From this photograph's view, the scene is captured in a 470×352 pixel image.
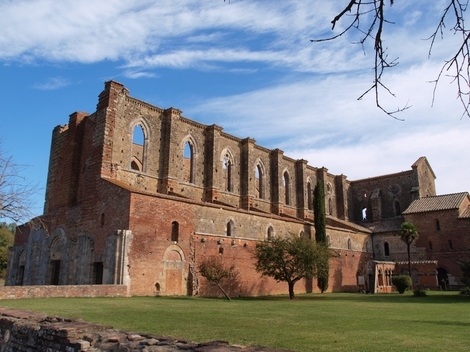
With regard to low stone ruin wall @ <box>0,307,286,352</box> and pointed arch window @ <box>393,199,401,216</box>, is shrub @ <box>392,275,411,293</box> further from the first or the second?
low stone ruin wall @ <box>0,307,286,352</box>

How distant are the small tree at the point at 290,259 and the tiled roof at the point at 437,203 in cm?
1866

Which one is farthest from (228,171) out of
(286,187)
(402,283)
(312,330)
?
(312,330)

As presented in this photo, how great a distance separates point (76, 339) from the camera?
18.0 feet

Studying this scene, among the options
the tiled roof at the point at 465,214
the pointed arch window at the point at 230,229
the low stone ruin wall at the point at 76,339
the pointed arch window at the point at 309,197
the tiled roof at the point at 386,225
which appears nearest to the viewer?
the low stone ruin wall at the point at 76,339

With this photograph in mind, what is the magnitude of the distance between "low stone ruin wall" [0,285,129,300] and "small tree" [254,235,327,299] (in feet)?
27.2

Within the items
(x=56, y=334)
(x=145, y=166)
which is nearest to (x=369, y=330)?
(x=56, y=334)

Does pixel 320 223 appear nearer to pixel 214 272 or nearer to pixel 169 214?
pixel 214 272

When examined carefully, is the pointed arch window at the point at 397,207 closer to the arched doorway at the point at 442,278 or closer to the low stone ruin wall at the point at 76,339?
the arched doorway at the point at 442,278

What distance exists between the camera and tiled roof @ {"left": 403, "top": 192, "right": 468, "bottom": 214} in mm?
36312

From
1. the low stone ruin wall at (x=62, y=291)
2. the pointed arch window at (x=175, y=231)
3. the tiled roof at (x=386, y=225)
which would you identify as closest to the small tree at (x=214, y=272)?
the pointed arch window at (x=175, y=231)

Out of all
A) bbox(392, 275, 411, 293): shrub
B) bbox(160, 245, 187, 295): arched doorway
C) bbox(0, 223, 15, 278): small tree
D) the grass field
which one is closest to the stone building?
bbox(160, 245, 187, 295): arched doorway

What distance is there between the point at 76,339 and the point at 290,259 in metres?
19.3

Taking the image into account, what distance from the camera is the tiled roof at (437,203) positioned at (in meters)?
36.3

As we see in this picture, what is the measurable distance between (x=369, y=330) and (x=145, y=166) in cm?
1990
